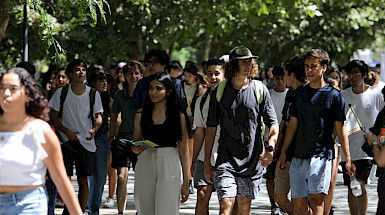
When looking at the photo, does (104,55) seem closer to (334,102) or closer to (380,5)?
(380,5)

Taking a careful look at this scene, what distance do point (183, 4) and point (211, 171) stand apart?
12392 mm

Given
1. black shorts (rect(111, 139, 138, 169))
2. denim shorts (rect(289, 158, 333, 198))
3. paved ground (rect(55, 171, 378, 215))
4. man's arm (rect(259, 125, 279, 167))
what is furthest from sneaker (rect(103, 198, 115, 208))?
man's arm (rect(259, 125, 279, 167))

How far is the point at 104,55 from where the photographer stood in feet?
67.7

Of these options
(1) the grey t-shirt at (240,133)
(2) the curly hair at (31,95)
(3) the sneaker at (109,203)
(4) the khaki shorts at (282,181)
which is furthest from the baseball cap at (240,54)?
(3) the sneaker at (109,203)

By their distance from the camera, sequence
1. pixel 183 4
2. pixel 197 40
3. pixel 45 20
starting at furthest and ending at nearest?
pixel 197 40 → pixel 183 4 → pixel 45 20

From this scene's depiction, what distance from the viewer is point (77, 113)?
32.7ft

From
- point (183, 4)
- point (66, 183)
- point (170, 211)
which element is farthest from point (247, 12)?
point (66, 183)

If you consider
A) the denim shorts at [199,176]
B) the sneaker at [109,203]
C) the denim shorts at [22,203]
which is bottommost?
the sneaker at [109,203]

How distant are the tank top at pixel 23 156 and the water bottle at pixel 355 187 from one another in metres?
4.98

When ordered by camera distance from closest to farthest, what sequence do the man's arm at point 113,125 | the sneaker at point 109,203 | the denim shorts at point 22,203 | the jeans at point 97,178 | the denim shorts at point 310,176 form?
the denim shorts at point 22,203 → the denim shorts at point 310,176 → the jeans at point 97,178 → the man's arm at point 113,125 → the sneaker at point 109,203

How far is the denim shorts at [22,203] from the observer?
500 centimetres

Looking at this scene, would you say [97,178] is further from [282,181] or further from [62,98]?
[282,181]

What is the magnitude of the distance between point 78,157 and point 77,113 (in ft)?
1.73

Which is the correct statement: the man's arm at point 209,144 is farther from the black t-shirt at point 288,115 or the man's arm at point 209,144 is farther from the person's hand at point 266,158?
the black t-shirt at point 288,115
